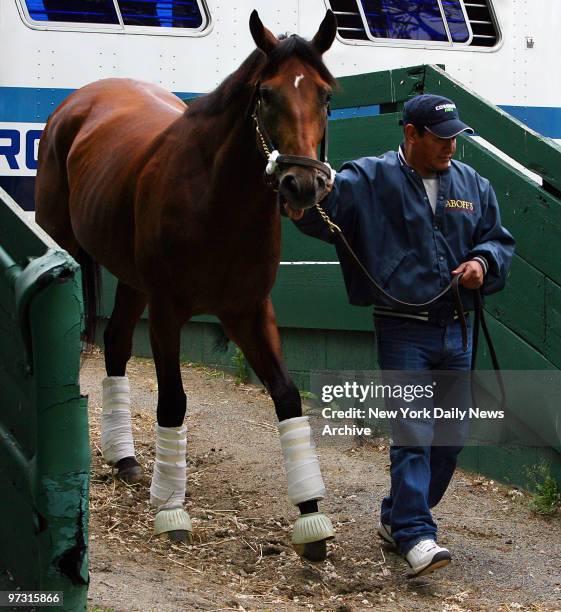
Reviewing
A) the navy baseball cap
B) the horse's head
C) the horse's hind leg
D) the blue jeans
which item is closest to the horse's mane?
the horse's head

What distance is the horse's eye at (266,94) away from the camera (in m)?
3.92

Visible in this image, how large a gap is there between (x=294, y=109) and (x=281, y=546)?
1933 millimetres

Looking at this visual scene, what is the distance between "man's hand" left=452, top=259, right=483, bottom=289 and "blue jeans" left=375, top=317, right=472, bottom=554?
0.24 meters

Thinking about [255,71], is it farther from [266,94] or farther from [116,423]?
[116,423]

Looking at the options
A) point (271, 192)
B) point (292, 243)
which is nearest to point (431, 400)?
point (271, 192)

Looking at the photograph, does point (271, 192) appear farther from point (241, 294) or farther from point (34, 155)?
point (34, 155)

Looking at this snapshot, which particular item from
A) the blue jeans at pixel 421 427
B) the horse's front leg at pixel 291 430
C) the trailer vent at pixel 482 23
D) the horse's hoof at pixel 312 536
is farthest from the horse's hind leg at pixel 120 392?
the trailer vent at pixel 482 23

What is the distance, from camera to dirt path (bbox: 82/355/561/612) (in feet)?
13.0

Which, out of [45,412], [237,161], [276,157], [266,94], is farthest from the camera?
[237,161]

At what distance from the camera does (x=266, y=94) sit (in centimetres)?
394

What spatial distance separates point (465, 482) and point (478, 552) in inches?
39.7

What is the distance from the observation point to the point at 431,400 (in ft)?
14.0

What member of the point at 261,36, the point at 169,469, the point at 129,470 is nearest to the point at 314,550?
the point at 169,469

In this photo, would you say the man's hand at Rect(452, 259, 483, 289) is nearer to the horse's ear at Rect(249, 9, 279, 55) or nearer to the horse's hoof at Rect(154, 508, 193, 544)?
the horse's ear at Rect(249, 9, 279, 55)
